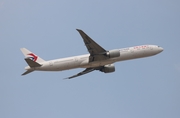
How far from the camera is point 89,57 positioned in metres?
62.6

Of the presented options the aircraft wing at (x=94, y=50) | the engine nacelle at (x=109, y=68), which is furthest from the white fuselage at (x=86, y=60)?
the engine nacelle at (x=109, y=68)

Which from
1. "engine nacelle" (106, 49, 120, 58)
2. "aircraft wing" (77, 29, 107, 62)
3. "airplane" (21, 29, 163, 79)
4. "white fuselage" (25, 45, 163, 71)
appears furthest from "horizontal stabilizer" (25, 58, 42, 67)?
"engine nacelle" (106, 49, 120, 58)

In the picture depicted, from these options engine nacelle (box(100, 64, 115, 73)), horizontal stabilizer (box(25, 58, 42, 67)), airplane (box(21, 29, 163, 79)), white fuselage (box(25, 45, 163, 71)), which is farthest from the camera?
engine nacelle (box(100, 64, 115, 73))

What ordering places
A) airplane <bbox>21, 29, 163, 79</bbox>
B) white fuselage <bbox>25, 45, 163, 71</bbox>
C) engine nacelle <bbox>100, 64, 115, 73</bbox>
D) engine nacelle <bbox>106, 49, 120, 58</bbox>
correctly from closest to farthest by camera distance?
airplane <bbox>21, 29, 163, 79</bbox> → white fuselage <bbox>25, 45, 163, 71</bbox> → engine nacelle <bbox>106, 49, 120, 58</bbox> → engine nacelle <bbox>100, 64, 115, 73</bbox>

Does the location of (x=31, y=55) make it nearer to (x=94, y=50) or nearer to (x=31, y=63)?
(x=31, y=63)

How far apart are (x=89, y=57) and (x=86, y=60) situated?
2.64 feet

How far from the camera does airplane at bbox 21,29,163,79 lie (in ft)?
199

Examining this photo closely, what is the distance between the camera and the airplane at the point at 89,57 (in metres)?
60.5

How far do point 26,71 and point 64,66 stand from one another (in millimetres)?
6879

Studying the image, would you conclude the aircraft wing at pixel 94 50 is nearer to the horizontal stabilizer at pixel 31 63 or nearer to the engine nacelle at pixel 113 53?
the engine nacelle at pixel 113 53

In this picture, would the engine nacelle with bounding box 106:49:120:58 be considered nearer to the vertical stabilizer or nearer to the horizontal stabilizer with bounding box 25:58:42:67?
the vertical stabilizer

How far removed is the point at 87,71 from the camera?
230ft

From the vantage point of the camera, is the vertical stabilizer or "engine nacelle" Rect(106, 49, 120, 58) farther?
the vertical stabilizer

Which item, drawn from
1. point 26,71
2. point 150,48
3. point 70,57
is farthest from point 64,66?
point 150,48
